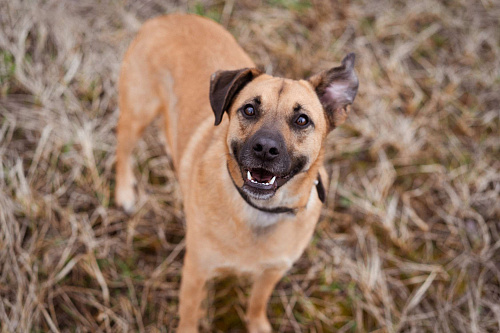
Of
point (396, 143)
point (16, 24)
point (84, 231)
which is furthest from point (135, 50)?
point (396, 143)

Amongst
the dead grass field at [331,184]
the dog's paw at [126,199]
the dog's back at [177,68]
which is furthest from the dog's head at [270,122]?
the dog's paw at [126,199]

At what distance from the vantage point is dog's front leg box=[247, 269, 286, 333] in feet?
11.1

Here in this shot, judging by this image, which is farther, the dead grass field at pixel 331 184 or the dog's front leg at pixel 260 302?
the dead grass field at pixel 331 184

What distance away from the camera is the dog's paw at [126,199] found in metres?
4.44

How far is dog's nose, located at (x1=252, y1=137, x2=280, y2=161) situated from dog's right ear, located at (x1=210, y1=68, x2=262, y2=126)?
1.19ft

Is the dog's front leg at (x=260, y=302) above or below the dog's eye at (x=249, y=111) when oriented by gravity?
below

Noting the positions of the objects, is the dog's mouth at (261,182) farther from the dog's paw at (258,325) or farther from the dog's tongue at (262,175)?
the dog's paw at (258,325)

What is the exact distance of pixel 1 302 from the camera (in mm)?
3543

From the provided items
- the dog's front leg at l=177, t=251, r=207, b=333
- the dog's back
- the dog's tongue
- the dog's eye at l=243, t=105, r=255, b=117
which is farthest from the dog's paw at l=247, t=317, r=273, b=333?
the dog's eye at l=243, t=105, r=255, b=117

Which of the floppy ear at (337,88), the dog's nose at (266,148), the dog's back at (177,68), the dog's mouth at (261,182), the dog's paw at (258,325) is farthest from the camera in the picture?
the dog's paw at (258,325)

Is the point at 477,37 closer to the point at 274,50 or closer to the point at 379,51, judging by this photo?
the point at 379,51

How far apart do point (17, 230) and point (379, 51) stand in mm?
4934

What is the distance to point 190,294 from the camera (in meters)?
3.27

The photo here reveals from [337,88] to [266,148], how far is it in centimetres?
79
